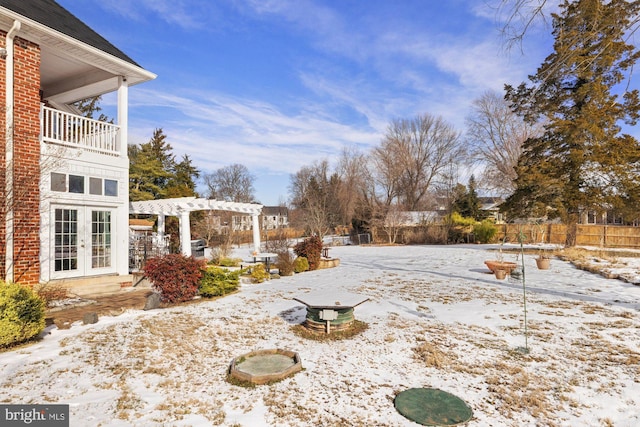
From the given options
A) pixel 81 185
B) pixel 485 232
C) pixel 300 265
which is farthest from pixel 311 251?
pixel 485 232

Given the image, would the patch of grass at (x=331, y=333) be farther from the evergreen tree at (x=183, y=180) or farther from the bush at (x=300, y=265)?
the evergreen tree at (x=183, y=180)

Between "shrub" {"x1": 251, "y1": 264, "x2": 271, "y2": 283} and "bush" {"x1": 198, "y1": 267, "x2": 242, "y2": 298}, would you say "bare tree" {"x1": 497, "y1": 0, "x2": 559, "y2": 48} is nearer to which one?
"bush" {"x1": 198, "y1": 267, "x2": 242, "y2": 298}

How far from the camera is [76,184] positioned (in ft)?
27.3

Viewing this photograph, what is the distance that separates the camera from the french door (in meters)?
7.97

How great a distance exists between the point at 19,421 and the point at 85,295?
18.7 feet

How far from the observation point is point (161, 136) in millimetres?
35125

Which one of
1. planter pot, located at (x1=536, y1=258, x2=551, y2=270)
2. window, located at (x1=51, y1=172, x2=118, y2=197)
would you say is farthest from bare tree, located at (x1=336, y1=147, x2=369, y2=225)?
window, located at (x1=51, y1=172, x2=118, y2=197)

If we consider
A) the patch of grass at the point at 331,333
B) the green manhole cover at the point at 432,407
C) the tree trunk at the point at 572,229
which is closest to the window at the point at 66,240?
the patch of grass at the point at 331,333

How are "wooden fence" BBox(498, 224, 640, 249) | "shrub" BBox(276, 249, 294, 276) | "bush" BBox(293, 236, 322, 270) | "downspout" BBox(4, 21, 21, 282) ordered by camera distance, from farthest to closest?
"wooden fence" BBox(498, 224, 640, 249), "bush" BBox(293, 236, 322, 270), "shrub" BBox(276, 249, 294, 276), "downspout" BBox(4, 21, 21, 282)

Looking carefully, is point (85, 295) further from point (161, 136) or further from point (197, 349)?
point (161, 136)

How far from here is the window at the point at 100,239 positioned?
28.6ft

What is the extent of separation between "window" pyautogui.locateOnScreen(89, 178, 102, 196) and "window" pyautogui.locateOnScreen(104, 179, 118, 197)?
147 millimetres

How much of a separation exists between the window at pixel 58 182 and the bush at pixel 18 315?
142 inches

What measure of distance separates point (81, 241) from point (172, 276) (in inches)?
115
